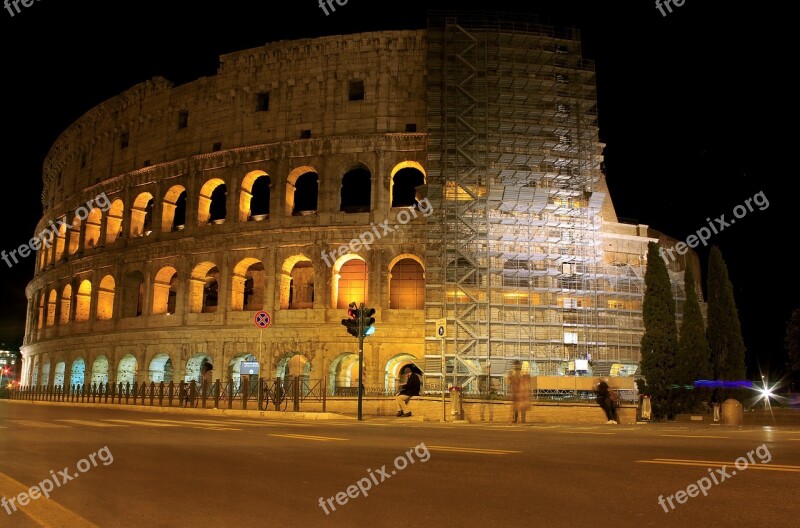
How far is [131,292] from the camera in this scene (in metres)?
38.0

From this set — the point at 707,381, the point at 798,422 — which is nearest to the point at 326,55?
the point at 707,381

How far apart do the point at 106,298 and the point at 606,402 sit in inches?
1164

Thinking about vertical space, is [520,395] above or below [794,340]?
below

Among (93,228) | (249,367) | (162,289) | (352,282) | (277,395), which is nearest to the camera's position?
(277,395)

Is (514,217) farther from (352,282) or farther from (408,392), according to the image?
(408,392)

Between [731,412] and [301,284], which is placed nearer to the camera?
[731,412]

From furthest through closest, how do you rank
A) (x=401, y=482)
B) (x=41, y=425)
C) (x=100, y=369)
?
(x=100, y=369), (x=41, y=425), (x=401, y=482)

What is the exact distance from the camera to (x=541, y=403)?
20.6 m

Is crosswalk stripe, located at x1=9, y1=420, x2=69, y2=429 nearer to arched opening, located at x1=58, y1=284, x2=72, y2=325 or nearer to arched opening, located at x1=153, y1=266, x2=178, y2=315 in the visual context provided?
arched opening, located at x1=153, y1=266, x2=178, y2=315

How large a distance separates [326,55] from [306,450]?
2677 cm

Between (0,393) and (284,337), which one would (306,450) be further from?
(0,393)

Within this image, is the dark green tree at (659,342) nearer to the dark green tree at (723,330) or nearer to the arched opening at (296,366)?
the dark green tree at (723,330)

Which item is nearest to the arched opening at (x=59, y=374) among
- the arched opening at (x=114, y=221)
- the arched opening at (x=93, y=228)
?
the arched opening at (x=93, y=228)

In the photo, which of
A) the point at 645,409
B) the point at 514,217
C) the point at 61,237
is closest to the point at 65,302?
the point at 61,237
